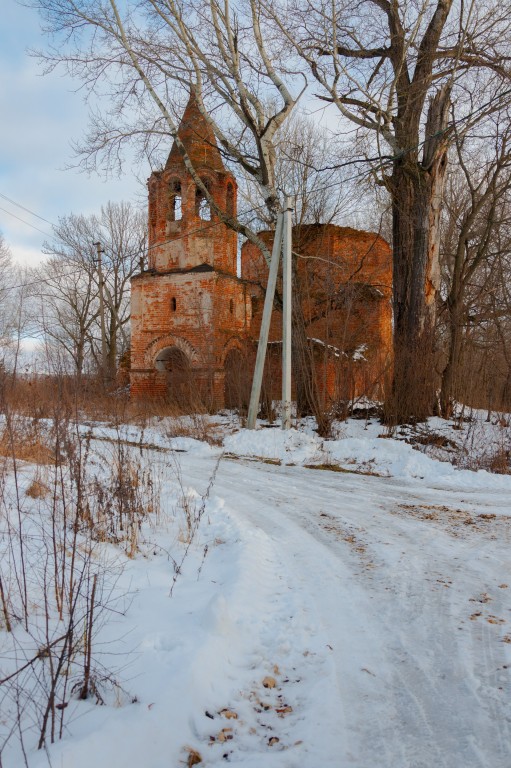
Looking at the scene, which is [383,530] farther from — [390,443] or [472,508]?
[390,443]

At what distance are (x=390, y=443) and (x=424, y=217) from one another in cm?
647

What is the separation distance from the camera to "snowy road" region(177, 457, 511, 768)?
2141mm

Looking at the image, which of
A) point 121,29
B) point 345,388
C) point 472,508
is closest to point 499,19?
point 345,388

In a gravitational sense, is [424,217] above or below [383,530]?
above

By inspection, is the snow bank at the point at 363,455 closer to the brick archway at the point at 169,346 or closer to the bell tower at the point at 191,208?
the brick archway at the point at 169,346

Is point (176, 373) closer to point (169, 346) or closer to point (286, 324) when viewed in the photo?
point (169, 346)

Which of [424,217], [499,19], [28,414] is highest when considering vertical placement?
[499,19]

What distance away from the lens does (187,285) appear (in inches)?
766

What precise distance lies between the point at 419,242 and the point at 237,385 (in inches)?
261

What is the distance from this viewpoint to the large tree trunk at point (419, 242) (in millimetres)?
12289

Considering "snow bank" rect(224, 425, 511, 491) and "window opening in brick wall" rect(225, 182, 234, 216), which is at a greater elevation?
"window opening in brick wall" rect(225, 182, 234, 216)

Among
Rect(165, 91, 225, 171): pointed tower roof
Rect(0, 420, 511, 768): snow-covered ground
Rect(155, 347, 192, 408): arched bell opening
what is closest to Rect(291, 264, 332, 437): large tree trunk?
Rect(155, 347, 192, 408): arched bell opening

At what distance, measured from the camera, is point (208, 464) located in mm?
9188

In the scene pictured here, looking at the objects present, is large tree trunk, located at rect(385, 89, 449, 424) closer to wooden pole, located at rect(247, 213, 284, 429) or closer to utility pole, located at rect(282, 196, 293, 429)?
utility pole, located at rect(282, 196, 293, 429)
